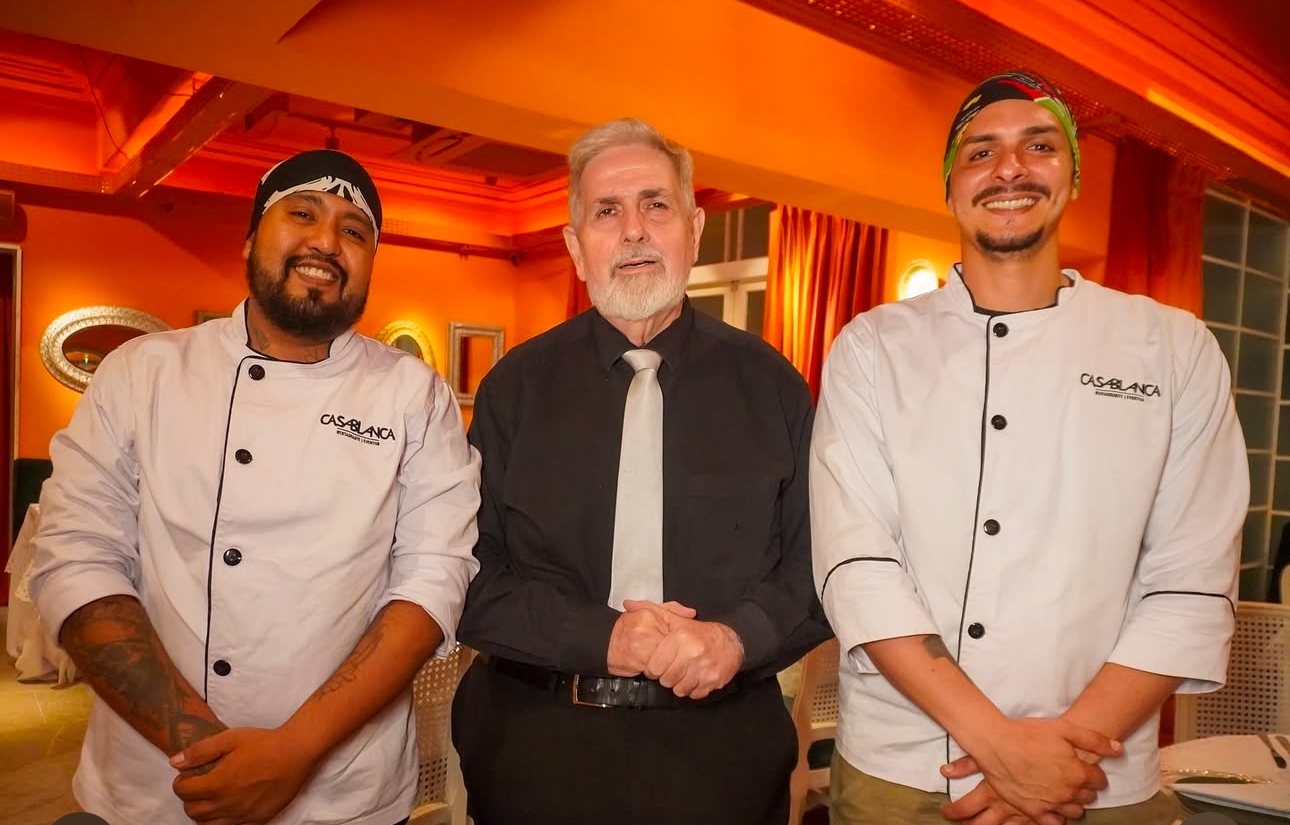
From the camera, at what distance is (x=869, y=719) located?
54.4 inches

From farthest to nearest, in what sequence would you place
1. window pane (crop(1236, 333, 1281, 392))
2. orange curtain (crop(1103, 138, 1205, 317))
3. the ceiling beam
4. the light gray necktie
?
window pane (crop(1236, 333, 1281, 392)) < orange curtain (crop(1103, 138, 1205, 317)) < the ceiling beam < the light gray necktie

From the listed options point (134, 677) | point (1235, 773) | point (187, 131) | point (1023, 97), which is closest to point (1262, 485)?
point (1235, 773)

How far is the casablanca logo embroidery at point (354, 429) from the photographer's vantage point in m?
1.45

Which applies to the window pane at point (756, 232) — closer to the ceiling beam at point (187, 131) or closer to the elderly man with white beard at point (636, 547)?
the ceiling beam at point (187, 131)

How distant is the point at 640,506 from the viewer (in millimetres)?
1584

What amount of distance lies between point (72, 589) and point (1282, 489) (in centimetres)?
724

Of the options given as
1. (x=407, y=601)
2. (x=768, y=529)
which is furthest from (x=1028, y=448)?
(x=407, y=601)

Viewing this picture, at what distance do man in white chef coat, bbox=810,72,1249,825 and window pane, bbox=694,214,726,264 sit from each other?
6.13 metres

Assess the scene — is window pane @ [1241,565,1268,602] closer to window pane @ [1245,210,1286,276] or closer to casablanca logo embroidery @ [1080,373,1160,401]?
window pane @ [1245,210,1286,276]

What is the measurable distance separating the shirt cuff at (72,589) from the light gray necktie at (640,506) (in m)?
0.78

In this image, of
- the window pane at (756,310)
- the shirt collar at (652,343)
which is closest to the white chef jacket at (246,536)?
the shirt collar at (652,343)

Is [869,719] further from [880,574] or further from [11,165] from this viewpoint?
[11,165]

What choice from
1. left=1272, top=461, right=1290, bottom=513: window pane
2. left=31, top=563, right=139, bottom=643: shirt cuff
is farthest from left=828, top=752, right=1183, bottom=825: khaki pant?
left=1272, top=461, right=1290, bottom=513: window pane

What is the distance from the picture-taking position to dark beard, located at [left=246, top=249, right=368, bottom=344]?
1470 mm
